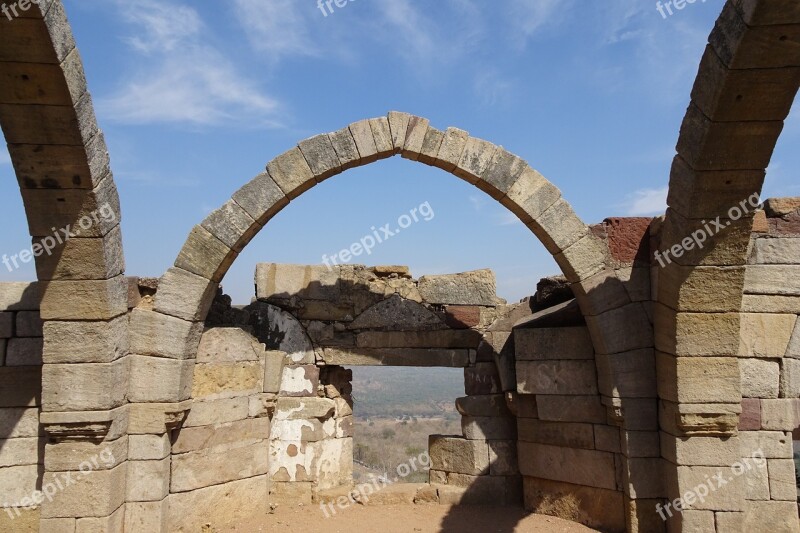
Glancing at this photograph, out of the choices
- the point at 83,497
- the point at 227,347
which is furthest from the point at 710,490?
the point at 83,497

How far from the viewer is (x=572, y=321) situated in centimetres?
598

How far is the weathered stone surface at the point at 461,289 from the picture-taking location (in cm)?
774

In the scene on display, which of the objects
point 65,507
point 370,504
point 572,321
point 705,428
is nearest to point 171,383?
point 65,507

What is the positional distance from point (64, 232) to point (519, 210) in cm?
401

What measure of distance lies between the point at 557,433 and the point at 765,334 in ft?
7.13

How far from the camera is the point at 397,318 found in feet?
25.1

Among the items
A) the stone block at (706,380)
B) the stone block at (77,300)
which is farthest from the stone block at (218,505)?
the stone block at (706,380)

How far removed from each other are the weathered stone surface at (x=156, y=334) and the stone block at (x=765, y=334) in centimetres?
506

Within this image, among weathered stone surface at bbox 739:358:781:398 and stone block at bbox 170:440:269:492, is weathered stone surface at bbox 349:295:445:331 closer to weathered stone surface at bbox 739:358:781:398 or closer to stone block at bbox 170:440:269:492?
stone block at bbox 170:440:269:492

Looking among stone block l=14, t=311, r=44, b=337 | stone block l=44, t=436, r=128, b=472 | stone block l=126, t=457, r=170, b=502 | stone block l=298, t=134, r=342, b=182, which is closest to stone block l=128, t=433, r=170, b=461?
stone block l=126, t=457, r=170, b=502

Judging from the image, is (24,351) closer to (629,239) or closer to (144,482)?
(144,482)

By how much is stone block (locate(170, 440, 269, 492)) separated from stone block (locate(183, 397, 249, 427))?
29 centimetres

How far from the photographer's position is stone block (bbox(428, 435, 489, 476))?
6.75 metres

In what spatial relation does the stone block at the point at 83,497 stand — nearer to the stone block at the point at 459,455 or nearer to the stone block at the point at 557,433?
the stone block at the point at 459,455
